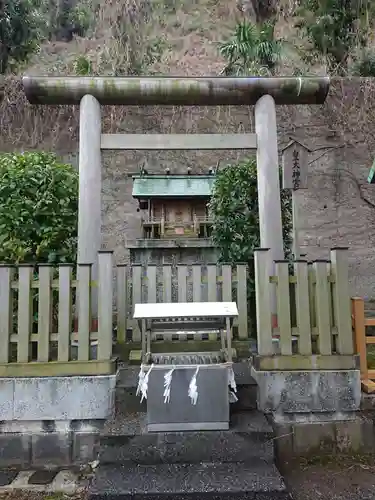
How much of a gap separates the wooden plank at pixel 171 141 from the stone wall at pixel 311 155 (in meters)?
4.68

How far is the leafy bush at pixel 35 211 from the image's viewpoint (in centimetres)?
389

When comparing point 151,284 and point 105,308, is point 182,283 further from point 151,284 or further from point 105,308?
point 105,308

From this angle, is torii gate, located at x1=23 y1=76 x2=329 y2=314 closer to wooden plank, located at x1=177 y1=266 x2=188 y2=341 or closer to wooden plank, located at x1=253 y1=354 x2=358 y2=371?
wooden plank, located at x1=177 y1=266 x2=188 y2=341

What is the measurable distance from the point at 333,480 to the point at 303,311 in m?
1.29

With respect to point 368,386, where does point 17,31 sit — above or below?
above

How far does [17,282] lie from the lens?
3322 mm

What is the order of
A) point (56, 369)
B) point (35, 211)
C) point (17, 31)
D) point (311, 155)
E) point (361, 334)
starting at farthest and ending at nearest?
point (17, 31), point (311, 155), point (35, 211), point (361, 334), point (56, 369)

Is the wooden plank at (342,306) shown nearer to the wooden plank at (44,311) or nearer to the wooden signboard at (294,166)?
the wooden signboard at (294,166)

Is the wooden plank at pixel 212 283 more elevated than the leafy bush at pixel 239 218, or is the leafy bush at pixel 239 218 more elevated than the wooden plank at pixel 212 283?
the leafy bush at pixel 239 218

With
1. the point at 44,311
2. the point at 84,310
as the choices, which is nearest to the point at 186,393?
the point at 84,310

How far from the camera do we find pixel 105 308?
10.9ft

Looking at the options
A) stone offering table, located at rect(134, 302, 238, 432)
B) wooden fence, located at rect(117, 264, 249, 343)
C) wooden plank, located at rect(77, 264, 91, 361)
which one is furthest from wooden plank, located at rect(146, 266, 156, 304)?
stone offering table, located at rect(134, 302, 238, 432)

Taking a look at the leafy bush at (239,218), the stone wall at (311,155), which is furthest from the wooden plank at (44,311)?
the stone wall at (311,155)

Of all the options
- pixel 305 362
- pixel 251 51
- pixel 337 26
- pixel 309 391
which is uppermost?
pixel 337 26
